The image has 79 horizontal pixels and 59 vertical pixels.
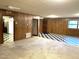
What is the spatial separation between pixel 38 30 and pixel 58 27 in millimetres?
3072

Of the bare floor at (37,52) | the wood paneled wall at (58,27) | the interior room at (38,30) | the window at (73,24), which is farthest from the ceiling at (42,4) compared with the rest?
the wood paneled wall at (58,27)

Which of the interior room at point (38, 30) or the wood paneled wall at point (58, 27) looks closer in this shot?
the interior room at point (38, 30)

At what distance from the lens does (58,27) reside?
11.5m

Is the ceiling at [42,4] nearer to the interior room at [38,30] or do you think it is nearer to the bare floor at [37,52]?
the interior room at [38,30]

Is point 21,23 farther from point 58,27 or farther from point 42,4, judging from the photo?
point 58,27

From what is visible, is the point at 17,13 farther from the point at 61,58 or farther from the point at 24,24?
the point at 61,58

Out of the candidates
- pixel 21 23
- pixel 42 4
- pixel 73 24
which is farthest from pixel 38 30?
pixel 42 4

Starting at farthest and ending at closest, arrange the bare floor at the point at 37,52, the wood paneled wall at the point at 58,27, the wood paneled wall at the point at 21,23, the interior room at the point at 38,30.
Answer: the wood paneled wall at the point at 58,27, the wood paneled wall at the point at 21,23, the interior room at the point at 38,30, the bare floor at the point at 37,52

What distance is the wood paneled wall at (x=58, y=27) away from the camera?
10.6m

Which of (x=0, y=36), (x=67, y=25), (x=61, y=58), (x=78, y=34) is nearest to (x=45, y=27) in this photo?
(x=67, y=25)

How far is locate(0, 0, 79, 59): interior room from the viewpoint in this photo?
4629 millimetres

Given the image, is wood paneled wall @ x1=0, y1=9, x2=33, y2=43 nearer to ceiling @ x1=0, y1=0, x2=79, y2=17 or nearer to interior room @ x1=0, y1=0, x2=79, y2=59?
interior room @ x1=0, y1=0, x2=79, y2=59

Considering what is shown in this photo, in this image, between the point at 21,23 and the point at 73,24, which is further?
the point at 73,24

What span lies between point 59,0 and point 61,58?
2299mm
